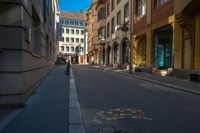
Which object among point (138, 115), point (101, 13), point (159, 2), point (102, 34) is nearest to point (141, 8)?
point (159, 2)

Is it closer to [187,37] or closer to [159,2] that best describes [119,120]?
[187,37]

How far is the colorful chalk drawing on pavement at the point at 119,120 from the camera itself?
18.3ft

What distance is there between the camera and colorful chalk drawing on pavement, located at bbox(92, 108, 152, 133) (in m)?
5.59

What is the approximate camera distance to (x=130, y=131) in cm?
546

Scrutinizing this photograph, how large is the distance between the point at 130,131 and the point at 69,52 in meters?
98.9

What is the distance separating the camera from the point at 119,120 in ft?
20.9

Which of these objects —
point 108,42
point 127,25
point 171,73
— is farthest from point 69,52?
point 171,73

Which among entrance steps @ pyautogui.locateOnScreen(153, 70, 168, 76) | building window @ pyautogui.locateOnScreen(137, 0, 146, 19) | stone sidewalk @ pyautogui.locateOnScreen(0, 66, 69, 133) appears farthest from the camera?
building window @ pyautogui.locateOnScreen(137, 0, 146, 19)

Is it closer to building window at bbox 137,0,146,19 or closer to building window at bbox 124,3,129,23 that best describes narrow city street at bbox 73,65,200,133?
building window at bbox 137,0,146,19

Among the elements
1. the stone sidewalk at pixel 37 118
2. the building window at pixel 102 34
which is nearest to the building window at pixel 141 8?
the building window at pixel 102 34

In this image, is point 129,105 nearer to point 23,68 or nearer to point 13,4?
point 23,68

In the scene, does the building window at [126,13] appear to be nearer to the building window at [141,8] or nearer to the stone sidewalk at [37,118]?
the building window at [141,8]

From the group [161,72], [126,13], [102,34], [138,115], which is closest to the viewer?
[138,115]

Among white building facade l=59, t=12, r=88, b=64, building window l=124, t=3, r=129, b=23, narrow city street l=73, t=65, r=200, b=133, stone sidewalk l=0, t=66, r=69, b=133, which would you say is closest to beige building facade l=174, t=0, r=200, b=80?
narrow city street l=73, t=65, r=200, b=133
